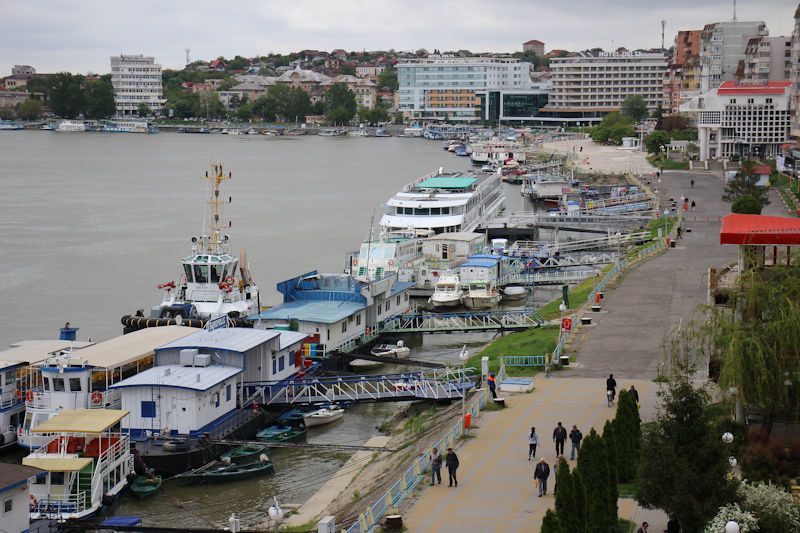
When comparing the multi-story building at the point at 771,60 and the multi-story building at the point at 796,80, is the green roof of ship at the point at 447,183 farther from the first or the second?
the multi-story building at the point at 771,60

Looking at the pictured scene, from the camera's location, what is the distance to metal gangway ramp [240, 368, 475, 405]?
1323 inches

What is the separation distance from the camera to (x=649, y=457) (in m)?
20.2

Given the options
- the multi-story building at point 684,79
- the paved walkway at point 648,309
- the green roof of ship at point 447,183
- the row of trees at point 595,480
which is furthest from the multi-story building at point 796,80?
A: the row of trees at point 595,480

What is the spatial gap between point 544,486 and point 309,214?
71.5m

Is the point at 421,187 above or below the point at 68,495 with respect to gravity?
above

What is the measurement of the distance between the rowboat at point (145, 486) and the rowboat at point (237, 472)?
3.97ft

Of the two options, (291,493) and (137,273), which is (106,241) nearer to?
(137,273)

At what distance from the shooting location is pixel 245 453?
30.9 m

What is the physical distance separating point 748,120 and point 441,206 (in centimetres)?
4953

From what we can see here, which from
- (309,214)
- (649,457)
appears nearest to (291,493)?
(649,457)

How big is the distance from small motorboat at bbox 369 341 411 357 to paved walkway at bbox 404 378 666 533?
35.6 ft

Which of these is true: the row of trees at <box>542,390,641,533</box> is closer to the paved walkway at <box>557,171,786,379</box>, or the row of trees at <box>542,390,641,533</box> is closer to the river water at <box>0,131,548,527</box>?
the paved walkway at <box>557,171,786,379</box>

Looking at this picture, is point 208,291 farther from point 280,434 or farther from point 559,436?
point 559,436

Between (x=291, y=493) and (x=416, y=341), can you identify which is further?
(x=416, y=341)
